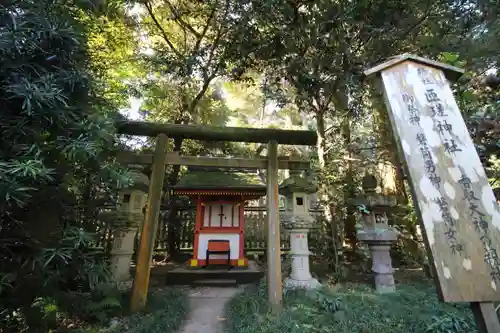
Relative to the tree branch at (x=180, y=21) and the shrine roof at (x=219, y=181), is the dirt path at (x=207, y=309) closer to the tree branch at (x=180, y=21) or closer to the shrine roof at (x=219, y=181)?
the shrine roof at (x=219, y=181)

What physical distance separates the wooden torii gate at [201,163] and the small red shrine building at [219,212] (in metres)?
2.07

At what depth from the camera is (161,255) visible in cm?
862

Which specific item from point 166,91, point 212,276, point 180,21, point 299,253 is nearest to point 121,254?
point 212,276

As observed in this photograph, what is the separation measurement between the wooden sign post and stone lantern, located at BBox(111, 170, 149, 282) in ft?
15.3

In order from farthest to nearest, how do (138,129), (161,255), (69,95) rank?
1. (161,255)
2. (138,129)
3. (69,95)

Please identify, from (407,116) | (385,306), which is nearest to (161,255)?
(385,306)

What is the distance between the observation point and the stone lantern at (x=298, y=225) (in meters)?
5.50

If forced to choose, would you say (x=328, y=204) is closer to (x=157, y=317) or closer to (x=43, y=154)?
(x=157, y=317)

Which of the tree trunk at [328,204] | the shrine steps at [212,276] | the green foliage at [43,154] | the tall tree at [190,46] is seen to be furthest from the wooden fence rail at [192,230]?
the green foliage at [43,154]

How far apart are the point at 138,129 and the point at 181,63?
3027 mm

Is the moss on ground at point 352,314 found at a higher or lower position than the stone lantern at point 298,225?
lower

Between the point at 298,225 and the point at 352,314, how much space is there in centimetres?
201

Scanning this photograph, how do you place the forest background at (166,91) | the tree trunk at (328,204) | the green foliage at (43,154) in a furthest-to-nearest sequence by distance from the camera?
1. the tree trunk at (328,204)
2. the forest background at (166,91)
3. the green foliage at (43,154)

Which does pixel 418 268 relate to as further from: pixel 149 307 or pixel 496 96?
pixel 149 307
